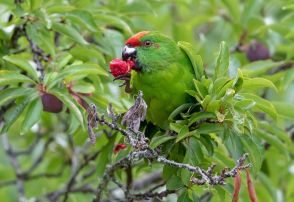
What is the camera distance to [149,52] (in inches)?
93.0

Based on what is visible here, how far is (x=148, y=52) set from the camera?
7.75 feet

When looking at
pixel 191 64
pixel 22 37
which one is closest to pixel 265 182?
pixel 191 64

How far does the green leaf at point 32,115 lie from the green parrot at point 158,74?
329 mm

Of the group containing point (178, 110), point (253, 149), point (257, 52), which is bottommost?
point (257, 52)

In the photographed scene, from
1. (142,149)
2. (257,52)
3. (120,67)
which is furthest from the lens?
(257,52)

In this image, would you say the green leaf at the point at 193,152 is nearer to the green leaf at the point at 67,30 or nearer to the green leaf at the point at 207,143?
the green leaf at the point at 207,143

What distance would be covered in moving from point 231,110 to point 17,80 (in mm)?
750

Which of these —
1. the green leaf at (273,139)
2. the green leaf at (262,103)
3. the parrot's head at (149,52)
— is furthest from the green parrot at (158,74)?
the green leaf at (273,139)

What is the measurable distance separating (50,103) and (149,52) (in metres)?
0.39

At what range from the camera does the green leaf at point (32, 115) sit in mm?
2344

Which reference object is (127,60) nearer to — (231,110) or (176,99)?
(176,99)

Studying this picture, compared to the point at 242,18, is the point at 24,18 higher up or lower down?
higher up


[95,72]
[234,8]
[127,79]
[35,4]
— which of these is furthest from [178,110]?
[234,8]

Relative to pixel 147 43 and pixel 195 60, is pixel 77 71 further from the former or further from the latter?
pixel 195 60
